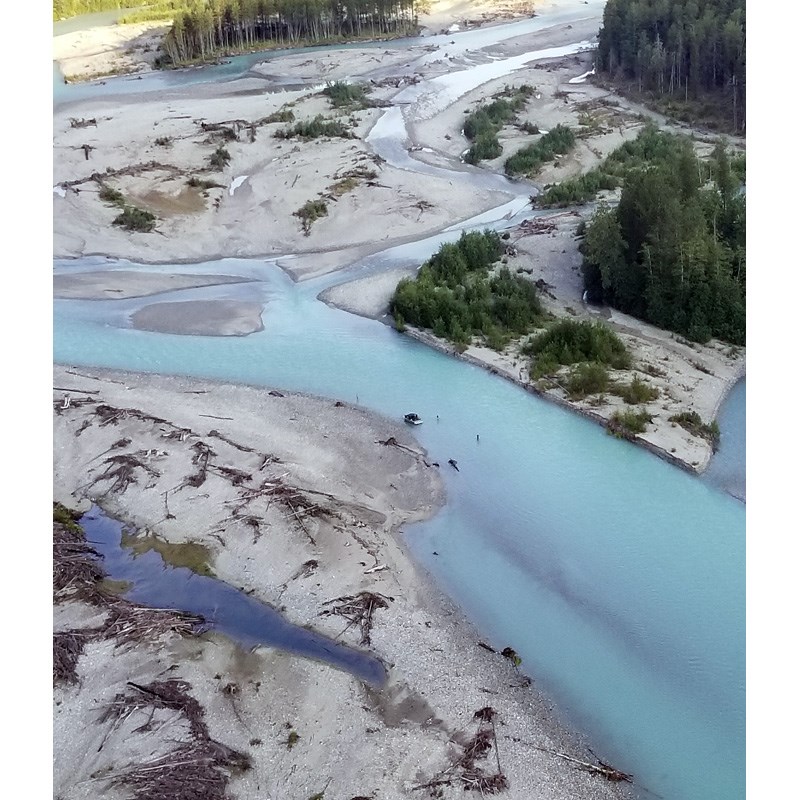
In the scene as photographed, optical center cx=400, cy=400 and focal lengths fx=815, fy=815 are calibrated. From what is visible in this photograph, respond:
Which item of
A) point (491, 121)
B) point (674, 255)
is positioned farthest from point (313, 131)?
point (674, 255)

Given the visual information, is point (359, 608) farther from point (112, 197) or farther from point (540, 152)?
point (540, 152)

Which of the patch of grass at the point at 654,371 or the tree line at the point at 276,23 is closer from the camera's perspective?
the patch of grass at the point at 654,371

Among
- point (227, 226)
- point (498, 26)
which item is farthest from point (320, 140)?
point (498, 26)

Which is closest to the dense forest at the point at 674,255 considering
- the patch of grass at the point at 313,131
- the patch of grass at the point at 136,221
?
the patch of grass at the point at 136,221

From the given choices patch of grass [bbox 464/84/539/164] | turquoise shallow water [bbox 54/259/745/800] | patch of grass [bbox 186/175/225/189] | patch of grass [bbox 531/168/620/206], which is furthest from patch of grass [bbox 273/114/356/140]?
turquoise shallow water [bbox 54/259/745/800]

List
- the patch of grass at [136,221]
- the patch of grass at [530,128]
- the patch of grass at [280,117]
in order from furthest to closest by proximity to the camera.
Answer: the patch of grass at [280,117], the patch of grass at [530,128], the patch of grass at [136,221]

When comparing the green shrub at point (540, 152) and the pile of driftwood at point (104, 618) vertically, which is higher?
the green shrub at point (540, 152)

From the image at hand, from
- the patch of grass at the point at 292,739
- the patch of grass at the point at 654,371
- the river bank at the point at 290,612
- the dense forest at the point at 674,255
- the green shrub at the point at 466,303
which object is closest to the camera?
the river bank at the point at 290,612

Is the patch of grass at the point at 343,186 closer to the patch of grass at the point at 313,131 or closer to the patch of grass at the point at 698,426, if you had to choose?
the patch of grass at the point at 313,131

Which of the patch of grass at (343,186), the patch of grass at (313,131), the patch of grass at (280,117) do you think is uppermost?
the patch of grass at (280,117)
